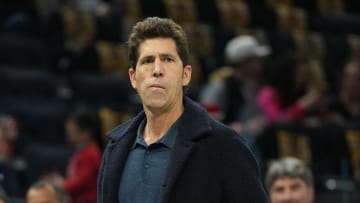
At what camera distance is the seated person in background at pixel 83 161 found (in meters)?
8.33

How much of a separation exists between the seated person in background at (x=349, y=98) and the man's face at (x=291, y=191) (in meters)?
3.25

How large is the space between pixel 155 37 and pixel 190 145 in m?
0.35

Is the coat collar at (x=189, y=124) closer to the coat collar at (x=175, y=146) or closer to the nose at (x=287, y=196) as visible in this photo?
the coat collar at (x=175, y=146)

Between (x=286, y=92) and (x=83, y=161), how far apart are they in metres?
1.56

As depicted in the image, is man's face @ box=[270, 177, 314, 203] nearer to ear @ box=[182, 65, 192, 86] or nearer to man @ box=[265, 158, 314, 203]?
man @ box=[265, 158, 314, 203]

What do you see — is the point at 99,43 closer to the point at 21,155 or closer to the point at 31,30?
the point at 31,30

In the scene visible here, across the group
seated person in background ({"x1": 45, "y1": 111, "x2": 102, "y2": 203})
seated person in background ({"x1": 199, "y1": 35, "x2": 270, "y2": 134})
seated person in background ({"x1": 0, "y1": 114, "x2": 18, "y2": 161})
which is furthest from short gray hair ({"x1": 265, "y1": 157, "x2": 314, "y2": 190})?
seated person in background ({"x1": 0, "y1": 114, "x2": 18, "y2": 161})

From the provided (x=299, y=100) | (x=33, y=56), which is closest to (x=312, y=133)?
(x=299, y=100)

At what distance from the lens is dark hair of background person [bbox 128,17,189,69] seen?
3928 mm

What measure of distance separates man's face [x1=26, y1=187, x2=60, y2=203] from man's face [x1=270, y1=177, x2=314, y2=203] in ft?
3.73

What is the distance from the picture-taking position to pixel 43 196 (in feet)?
21.4

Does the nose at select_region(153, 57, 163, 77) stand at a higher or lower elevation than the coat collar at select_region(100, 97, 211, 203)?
higher

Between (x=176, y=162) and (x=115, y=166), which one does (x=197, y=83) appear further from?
(x=176, y=162)

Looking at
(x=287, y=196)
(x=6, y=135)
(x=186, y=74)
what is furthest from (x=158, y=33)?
(x=6, y=135)
